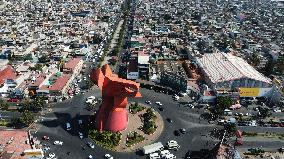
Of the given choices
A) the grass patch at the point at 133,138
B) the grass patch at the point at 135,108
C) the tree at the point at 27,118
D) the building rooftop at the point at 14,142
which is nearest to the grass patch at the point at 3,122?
the tree at the point at 27,118

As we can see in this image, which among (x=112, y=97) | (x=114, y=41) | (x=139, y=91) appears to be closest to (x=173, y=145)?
(x=112, y=97)

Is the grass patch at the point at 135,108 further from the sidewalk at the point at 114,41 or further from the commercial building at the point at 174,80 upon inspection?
the sidewalk at the point at 114,41

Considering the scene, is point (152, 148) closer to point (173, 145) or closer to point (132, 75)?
point (173, 145)

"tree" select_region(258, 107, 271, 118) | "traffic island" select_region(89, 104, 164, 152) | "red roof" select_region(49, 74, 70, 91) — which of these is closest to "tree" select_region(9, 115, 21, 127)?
"red roof" select_region(49, 74, 70, 91)

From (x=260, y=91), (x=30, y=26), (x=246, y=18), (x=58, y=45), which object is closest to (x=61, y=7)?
(x=30, y=26)

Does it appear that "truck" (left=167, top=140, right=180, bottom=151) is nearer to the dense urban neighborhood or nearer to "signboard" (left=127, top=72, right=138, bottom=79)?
the dense urban neighborhood

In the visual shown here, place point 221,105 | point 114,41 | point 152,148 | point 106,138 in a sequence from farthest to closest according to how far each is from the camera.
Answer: point 114,41 → point 221,105 → point 106,138 → point 152,148
